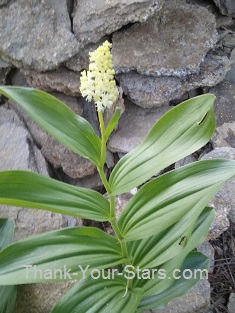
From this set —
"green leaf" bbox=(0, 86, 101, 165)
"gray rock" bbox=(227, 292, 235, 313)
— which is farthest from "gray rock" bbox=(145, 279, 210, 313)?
"green leaf" bbox=(0, 86, 101, 165)

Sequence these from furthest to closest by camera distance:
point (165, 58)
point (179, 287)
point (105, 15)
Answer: point (165, 58) → point (105, 15) → point (179, 287)

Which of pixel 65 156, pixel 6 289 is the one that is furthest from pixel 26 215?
pixel 65 156

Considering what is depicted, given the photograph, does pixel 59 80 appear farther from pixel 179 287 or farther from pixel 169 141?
pixel 179 287

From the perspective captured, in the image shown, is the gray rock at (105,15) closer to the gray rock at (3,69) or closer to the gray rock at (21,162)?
the gray rock at (3,69)

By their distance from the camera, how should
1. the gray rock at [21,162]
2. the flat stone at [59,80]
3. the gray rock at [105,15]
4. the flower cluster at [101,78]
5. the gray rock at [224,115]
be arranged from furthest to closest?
the gray rock at [224,115] → the flat stone at [59,80] → the gray rock at [105,15] → the gray rock at [21,162] → the flower cluster at [101,78]

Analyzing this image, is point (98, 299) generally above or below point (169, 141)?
below

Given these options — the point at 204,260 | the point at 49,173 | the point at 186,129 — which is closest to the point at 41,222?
the point at 49,173

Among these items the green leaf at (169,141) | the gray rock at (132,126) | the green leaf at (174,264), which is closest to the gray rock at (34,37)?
the gray rock at (132,126)

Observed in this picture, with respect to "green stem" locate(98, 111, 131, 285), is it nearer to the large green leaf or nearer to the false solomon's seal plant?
the false solomon's seal plant
